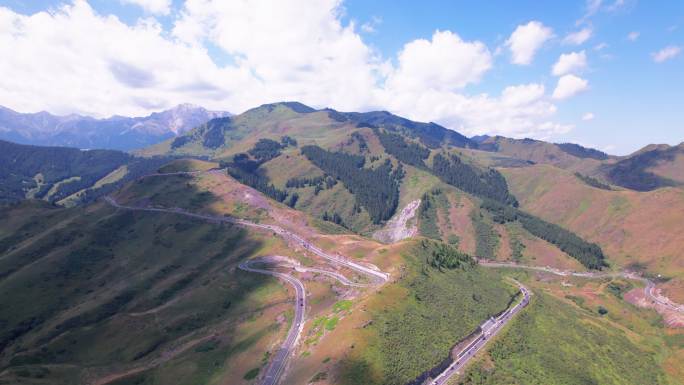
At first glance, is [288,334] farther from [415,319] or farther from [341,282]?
[415,319]

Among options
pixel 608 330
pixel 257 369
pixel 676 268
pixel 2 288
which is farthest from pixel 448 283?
pixel 2 288

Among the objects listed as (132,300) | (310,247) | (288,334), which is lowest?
(132,300)

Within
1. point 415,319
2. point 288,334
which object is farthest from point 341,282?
point 415,319

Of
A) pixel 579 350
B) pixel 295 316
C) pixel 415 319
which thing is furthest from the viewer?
pixel 579 350

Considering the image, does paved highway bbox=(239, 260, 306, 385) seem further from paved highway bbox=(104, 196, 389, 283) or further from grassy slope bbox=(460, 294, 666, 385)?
grassy slope bbox=(460, 294, 666, 385)

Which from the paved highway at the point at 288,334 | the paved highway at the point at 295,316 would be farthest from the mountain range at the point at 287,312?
the paved highway at the point at 288,334

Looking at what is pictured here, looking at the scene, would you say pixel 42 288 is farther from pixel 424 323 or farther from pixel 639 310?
pixel 639 310
